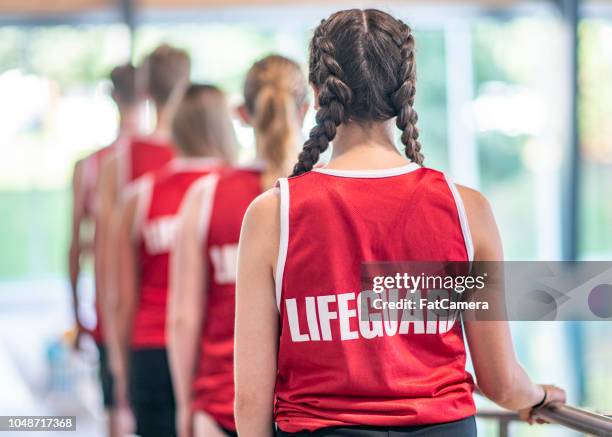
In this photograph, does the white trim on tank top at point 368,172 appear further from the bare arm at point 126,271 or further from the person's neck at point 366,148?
the bare arm at point 126,271

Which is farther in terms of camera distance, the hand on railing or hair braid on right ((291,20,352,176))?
the hand on railing

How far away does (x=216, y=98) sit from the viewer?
2.44 m

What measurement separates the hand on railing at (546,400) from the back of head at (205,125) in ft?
3.70

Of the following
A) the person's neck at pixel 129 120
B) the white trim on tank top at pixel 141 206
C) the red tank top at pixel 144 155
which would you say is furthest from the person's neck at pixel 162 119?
the person's neck at pixel 129 120

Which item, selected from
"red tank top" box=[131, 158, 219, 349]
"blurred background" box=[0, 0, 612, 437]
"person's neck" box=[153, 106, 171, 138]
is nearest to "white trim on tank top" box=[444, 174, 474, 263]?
"blurred background" box=[0, 0, 612, 437]

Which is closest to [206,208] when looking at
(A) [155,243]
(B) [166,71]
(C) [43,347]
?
(A) [155,243]

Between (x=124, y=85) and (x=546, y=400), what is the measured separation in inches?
97.6

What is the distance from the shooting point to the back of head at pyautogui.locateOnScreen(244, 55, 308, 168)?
1.94 metres

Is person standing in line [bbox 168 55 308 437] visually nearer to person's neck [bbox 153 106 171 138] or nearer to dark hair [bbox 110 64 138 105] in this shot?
person's neck [bbox 153 106 171 138]

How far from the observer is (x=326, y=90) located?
1.29 meters

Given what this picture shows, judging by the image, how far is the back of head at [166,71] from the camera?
271 centimetres

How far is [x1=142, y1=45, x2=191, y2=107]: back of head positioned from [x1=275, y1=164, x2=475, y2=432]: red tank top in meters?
1.51

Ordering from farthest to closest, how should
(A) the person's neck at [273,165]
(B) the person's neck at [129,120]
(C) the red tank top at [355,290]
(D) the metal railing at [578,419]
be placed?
(B) the person's neck at [129,120], (A) the person's neck at [273,165], (D) the metal railing at [578,419], (C) the red tank top at [355,290]

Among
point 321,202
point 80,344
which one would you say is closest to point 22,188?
point 80,344
